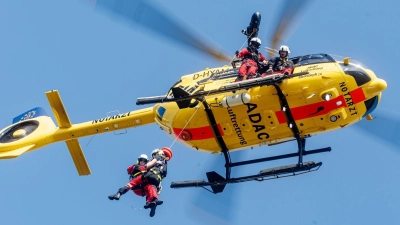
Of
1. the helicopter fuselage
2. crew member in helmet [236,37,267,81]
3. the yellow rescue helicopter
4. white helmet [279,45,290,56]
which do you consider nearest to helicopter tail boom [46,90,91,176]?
the yellow rescue helicopter

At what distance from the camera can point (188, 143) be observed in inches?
575

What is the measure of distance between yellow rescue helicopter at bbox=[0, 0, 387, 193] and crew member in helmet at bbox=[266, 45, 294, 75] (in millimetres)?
211

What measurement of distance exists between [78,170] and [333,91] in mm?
8206

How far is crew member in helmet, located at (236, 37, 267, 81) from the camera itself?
533 inches

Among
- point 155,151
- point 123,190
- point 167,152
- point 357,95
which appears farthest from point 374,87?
point 123,190

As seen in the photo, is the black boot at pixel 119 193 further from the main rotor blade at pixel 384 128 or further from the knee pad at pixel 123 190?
the main rotor blade at pixel 384 128

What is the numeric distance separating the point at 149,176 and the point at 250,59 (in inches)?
134

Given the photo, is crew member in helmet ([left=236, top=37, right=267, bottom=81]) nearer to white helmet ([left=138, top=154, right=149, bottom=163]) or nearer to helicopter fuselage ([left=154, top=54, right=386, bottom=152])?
helicopter fuselage ([left=154, top=54, right=386, bottom=152])

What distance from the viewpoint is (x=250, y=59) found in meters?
13.9

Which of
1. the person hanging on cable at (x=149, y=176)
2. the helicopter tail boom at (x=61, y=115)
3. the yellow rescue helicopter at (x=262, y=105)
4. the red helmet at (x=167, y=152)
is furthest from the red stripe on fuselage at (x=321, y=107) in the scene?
the helicopter tail boom at (x=61, y=115)

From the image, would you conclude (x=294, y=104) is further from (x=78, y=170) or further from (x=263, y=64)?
(x=78, y=170)

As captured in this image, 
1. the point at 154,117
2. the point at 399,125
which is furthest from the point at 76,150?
the point at 399,125

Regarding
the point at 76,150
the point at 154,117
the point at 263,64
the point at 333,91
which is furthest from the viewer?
the point at 76,150

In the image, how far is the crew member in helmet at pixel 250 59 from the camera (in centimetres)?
1354
